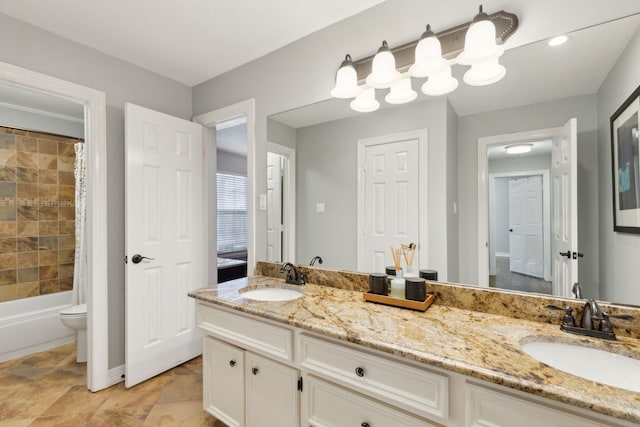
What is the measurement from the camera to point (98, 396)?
80.4 inches

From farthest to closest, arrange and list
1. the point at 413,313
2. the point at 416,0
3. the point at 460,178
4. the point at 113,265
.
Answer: the point at 113,265 < the point at 416,0 < the point at 460,178 < the point at 413,313

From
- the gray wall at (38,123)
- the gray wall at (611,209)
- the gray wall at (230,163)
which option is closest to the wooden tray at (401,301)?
the gray wall at (611,209)

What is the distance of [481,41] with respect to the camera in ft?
4.13

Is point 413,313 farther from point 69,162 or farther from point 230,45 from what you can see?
point 69,162

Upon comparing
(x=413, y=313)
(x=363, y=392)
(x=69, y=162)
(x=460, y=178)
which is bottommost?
(x=363, y=392)

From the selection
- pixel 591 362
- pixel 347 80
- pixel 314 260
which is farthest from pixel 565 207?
pixel 314 260

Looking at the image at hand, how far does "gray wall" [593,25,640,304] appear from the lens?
3.57 feet

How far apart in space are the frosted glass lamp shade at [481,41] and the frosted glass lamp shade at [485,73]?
3 cm

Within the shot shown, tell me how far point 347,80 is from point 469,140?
2.36 feet

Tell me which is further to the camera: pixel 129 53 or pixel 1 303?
pixel 1 303

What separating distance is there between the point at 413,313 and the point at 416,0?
1.55 m

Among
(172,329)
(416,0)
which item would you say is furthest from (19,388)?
(416,0)

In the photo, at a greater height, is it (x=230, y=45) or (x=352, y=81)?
(x=230, y=45)

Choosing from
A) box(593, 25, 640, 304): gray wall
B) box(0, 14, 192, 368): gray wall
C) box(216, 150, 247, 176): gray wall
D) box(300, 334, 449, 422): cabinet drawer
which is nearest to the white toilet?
box(0, 14, 192, 368): gray wall
